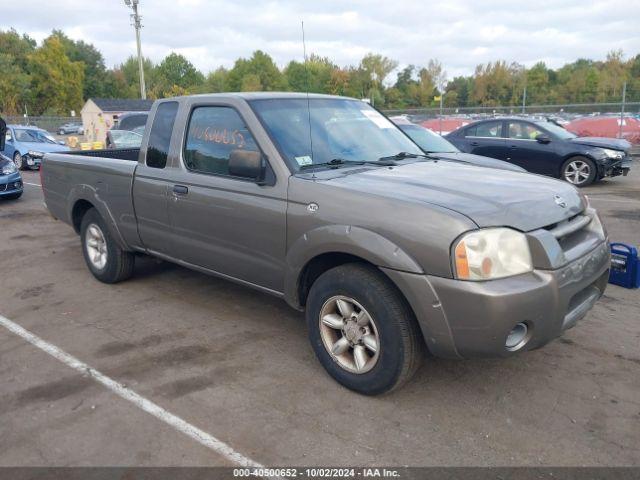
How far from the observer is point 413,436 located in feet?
10.1

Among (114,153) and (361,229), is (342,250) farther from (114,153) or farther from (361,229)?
(114,153)

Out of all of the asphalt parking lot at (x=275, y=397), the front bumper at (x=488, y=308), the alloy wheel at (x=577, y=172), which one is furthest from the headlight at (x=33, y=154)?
the front bumper at (x=488, y=308)

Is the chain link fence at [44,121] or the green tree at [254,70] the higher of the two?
the green tree at [254,70]

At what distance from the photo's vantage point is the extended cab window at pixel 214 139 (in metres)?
4.13

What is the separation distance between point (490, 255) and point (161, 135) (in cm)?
310

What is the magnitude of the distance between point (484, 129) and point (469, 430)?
437 inches

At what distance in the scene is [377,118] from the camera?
4805 mm

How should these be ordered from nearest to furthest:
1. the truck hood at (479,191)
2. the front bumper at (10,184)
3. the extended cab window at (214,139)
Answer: the truck hood at (479,191) < the extended cab window at (214,139) < the front bumper at (10,184)

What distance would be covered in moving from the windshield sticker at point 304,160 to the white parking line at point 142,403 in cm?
182

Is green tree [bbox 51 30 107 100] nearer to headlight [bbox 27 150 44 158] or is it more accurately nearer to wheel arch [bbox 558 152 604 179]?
headlight [bbox 27 150 44 158]

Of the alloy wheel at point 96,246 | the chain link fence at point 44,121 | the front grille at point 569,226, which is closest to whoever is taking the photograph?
the front grille at point 569,226

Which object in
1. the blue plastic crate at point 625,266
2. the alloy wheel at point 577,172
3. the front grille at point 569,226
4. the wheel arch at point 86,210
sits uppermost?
the front grille at point 569,226

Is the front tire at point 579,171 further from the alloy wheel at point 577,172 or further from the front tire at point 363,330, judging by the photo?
the front tire at point 363,330

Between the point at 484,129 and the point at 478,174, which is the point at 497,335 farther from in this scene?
the point at 484,129
